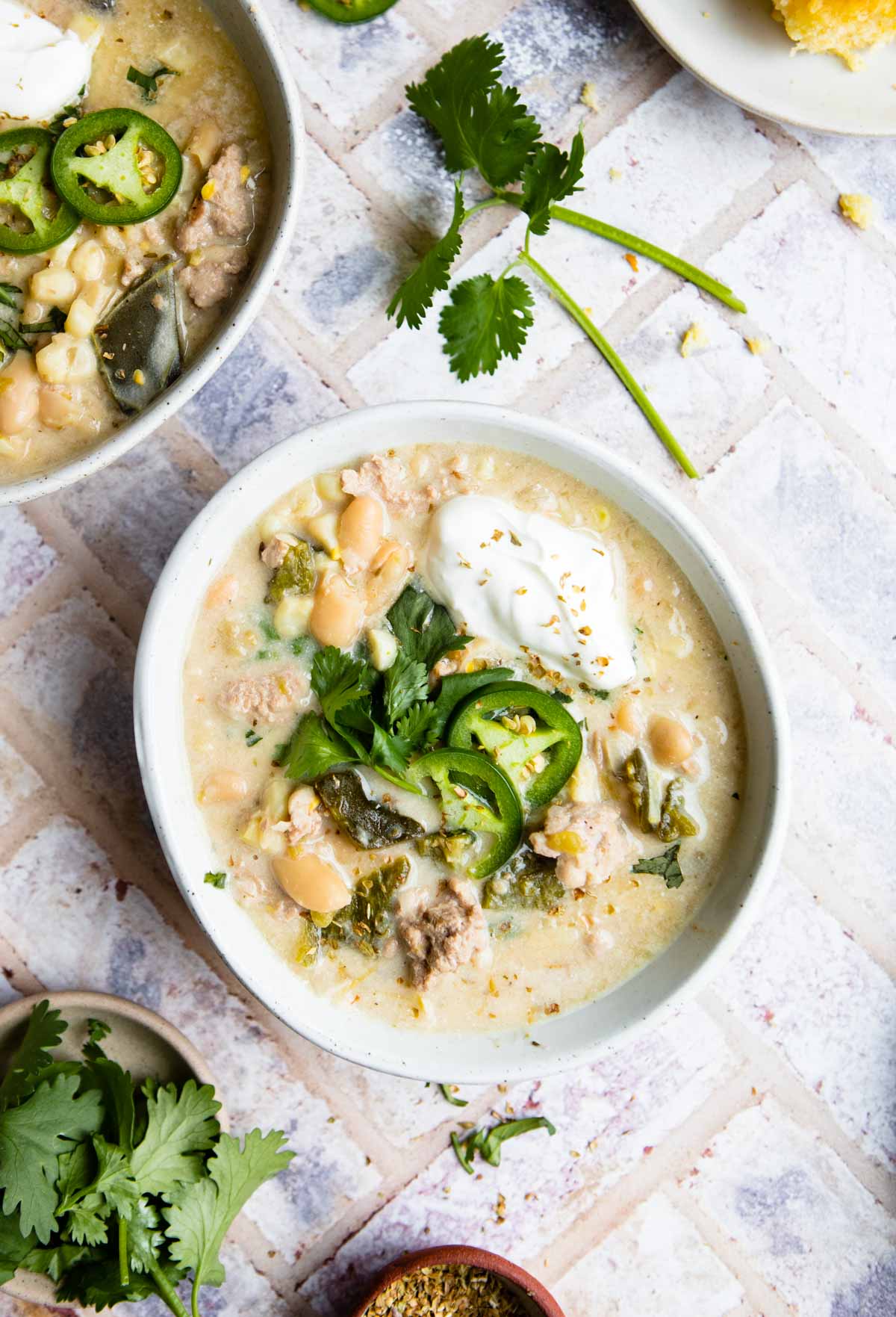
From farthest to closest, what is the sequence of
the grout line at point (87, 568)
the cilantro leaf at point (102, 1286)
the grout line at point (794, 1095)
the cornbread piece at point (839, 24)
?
1. the grout line at point (794, 1095)
2. the grout line at point (87, 568)
3. the cornbread piece at point (839, 24)
4. the cilantro leaf at point (102, 1286)

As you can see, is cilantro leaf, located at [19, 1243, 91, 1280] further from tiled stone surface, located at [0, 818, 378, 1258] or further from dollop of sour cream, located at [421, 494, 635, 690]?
dollop of sour cream, located at [421, 494, 635, 690]

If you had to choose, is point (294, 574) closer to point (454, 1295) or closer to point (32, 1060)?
point (32, 1060)

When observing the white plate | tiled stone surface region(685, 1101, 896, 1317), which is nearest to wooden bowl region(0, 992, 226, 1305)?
tiled stone surface region(685, 1101, 896, 1317)

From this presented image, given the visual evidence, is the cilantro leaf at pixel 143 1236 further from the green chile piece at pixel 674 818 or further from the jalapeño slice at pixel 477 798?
the green chile piece at pixel 674 818

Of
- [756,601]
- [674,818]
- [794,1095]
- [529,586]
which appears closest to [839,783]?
[756,601]

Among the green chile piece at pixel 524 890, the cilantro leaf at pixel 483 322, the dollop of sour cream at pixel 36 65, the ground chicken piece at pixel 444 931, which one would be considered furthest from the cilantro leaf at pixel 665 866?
the dollop of sour cream at pixel 36 65

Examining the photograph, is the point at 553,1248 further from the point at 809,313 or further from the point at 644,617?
the point at 809,313
